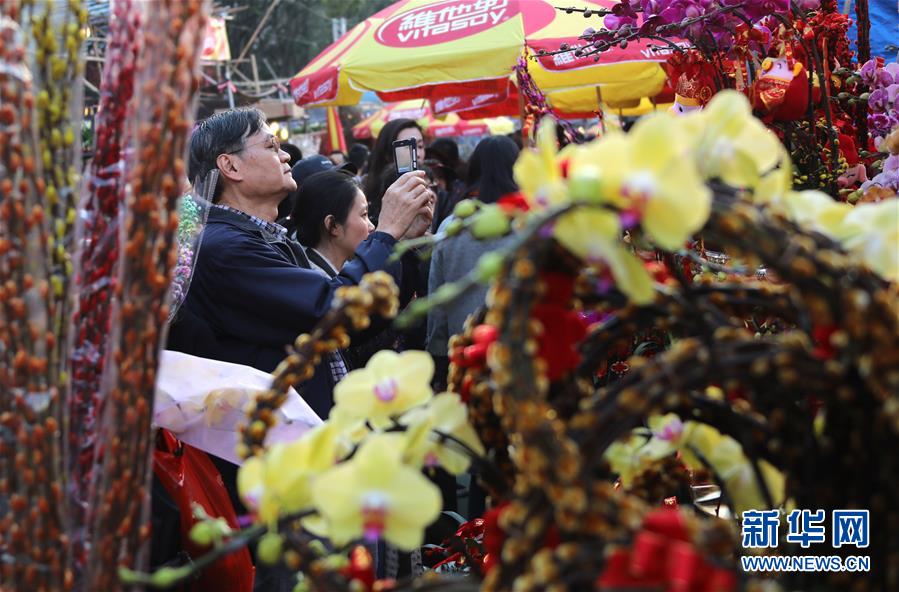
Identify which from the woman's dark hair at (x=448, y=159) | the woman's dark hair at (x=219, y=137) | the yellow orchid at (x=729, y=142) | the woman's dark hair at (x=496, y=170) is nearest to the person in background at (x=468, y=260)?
the woman's dark hair at (x=496, y=170)

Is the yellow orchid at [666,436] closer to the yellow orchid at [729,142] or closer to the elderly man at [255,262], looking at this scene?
the yellow orchid at [729,142]

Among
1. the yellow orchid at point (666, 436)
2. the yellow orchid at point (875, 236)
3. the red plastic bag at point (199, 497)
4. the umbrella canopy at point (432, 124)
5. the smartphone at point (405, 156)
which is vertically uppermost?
the yellow orchid at point (875, 236)

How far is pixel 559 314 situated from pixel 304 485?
254mm

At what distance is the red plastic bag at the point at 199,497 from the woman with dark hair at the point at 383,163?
6.80 feet

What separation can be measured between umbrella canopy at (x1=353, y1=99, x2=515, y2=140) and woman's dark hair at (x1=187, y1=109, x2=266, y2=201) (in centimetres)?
1023

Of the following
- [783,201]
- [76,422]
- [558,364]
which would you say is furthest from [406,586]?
[783,201]

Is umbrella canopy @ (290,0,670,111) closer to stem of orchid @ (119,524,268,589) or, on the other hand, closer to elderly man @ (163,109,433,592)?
elderly man @ (163,109,433,592)

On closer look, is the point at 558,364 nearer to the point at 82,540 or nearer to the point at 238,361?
Answer: the point at 82,540

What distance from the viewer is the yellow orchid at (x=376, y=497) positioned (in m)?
0.75

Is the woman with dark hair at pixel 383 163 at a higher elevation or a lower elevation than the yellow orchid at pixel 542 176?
lower

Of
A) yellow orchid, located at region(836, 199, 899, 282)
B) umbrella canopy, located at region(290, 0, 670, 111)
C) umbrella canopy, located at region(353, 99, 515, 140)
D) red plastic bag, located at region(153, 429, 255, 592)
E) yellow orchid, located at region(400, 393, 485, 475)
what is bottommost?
red plastic bag, located at region(153, 429, 255, 592)

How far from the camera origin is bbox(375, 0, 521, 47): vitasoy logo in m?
4.86

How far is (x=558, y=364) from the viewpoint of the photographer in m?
0.78

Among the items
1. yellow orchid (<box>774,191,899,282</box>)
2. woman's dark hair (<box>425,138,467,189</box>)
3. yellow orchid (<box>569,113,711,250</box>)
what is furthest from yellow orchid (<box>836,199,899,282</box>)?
woman's dark hair (<box>425,138,467,189</box>)
